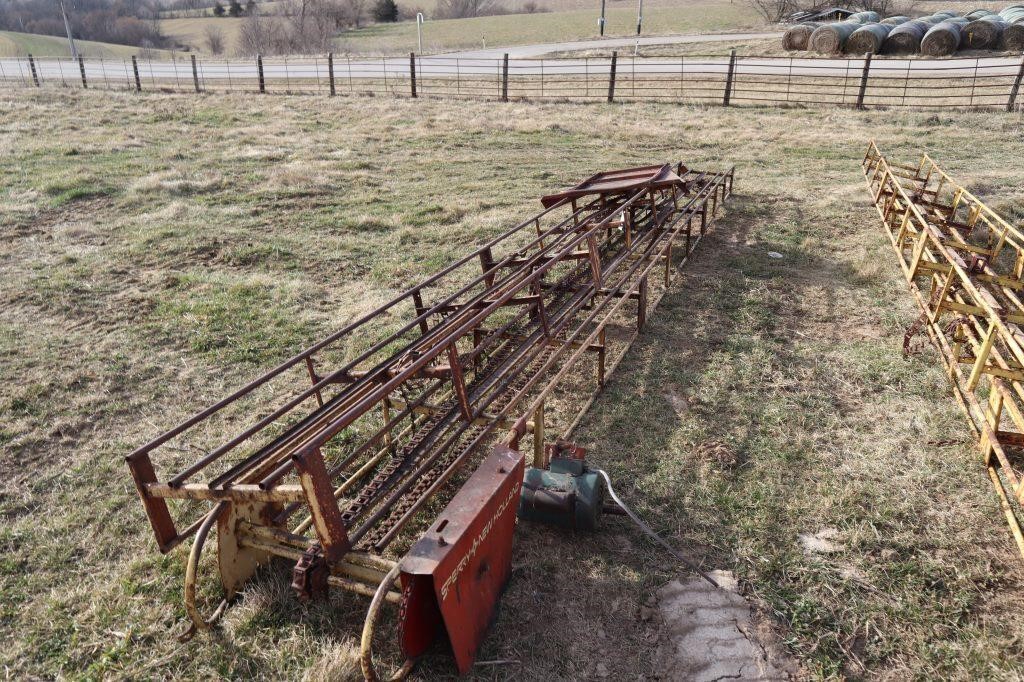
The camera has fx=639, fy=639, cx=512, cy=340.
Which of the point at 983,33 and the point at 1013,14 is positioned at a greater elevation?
the point at 1013,14

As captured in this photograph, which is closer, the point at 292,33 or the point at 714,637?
the point at 714,637

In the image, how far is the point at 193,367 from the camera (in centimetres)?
623

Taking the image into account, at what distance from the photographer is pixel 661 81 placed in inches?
824

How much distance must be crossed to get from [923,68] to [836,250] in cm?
1617

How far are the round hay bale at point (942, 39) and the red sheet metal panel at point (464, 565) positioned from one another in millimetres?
27597

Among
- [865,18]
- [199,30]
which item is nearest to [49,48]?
[199,30]

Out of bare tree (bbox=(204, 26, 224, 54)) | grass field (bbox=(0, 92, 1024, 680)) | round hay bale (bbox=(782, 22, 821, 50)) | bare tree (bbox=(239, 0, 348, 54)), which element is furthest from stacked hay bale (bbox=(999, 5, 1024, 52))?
bare tree (bbox=(204, 26, 224, 54))

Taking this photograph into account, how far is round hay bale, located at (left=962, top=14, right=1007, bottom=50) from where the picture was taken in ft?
76.4

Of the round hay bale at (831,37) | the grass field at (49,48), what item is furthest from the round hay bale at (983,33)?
the grass field at (49,48)

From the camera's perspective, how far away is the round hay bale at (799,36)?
86.1 feet

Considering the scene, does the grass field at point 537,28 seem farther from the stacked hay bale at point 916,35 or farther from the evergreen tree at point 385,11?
the stacked hay bale at point 916,35

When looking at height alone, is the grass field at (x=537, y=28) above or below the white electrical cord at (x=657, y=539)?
above

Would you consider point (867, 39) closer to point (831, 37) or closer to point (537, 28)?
point (831, 37)

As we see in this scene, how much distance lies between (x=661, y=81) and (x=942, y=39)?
443 inches
